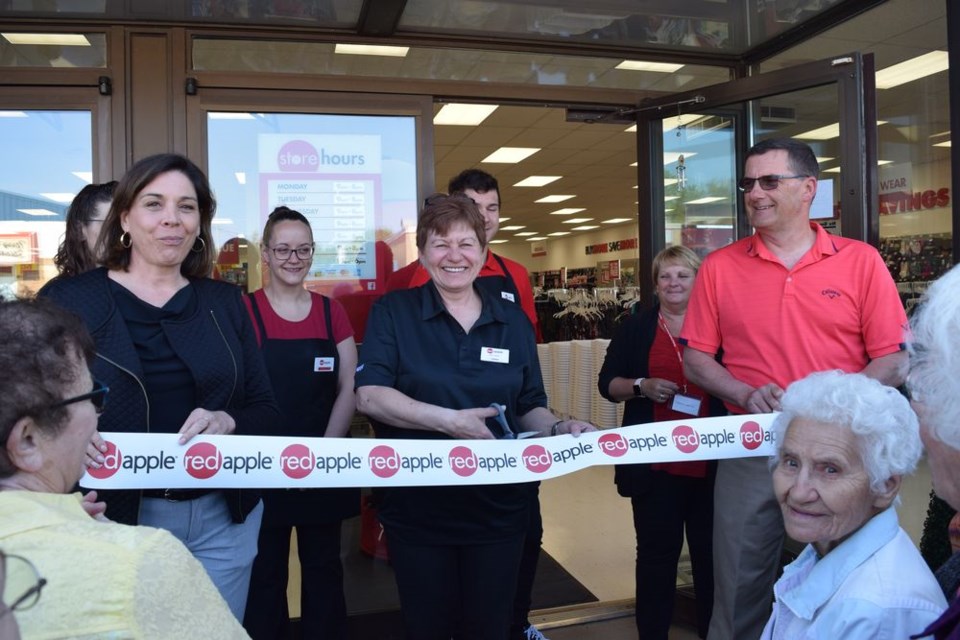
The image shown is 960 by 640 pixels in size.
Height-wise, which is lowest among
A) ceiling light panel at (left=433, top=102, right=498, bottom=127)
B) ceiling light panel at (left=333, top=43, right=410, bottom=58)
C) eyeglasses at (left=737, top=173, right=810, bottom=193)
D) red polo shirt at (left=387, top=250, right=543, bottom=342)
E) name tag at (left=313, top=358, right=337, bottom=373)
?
name tag at (left=313, top=358, right=337, bottom=373)

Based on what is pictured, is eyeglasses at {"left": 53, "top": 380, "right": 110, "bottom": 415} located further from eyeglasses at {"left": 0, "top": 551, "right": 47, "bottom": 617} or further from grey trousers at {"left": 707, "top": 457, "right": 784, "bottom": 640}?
grey trousers at {"left": 707, "top": 457, "right": 784, "bottom": 640}

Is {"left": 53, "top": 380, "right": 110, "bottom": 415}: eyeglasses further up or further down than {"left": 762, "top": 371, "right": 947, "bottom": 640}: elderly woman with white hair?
further up

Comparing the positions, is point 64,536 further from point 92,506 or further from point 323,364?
point 323,364

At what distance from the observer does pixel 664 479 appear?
3064 millimetres

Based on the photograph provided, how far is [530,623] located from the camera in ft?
11.8

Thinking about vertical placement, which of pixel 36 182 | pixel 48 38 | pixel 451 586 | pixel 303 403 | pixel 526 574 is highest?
pixel 48 38

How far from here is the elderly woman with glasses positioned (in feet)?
2.87

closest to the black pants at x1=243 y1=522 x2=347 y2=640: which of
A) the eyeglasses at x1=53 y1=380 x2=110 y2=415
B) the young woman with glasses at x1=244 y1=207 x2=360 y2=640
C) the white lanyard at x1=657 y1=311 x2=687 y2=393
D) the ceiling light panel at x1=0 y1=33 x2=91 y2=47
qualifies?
the young woman with glasses at x1=244 y1=207 x2=360 y2=640

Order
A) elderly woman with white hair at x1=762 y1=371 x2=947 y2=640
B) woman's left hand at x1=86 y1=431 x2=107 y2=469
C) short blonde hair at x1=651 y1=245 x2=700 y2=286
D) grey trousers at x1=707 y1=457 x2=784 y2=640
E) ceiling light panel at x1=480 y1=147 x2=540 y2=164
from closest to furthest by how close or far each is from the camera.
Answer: elderly woman with white hair at x1=762 y1=371 x2=947 y2=640 < woman's left hand at x1=86 y1=431 x2=107 y2=469 < grey trousers at x1=707 y1=457 x2=784 y2=640 < short blonde hair at x1=651 y1=245 x2=700 y2=286 < ceiling light panel at x1=480 y1=147 x2=540 y2=164

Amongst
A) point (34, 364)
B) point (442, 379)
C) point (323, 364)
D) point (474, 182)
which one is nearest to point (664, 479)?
point (442, 379)

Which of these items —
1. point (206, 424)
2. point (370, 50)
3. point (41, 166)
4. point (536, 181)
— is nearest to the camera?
point (206, 424)

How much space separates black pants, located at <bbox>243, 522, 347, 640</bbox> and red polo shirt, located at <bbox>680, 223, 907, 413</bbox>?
1.71 metres

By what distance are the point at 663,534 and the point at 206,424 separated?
1.97 meters

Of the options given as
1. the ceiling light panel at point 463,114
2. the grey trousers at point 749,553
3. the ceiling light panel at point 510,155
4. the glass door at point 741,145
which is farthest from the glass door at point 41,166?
the ceiling light panel at point 510,155
